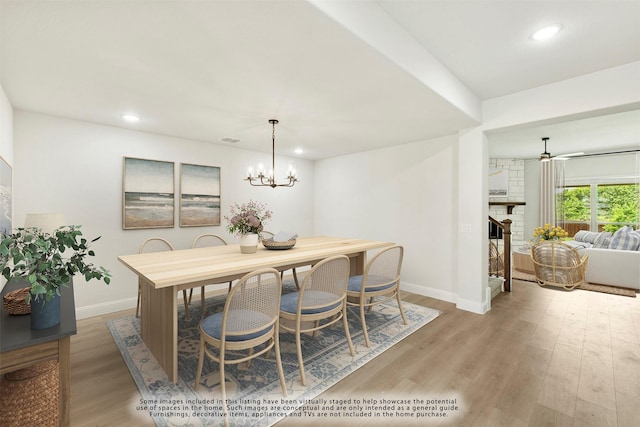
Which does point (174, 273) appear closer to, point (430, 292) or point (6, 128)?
point (6, 128)

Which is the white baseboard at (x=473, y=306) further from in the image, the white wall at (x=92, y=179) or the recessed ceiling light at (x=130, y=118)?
the recessed ceiling light at (x=130, y=118)

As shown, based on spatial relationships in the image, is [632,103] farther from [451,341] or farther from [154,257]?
[154,257]

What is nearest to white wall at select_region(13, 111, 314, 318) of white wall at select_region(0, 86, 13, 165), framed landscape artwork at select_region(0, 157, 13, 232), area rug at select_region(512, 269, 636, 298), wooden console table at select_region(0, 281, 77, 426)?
white wall at select_region(0, 86, 13, 165)

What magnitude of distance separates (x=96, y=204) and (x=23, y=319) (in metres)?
2.25

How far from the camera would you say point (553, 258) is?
4.30 m

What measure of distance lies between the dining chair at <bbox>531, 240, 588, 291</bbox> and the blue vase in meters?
5.57

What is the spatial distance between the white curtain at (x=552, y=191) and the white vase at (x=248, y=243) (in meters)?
7.25

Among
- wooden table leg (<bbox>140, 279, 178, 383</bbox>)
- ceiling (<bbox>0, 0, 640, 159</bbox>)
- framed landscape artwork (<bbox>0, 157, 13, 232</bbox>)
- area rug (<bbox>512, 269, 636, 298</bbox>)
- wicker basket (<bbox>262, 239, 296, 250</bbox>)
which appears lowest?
area rug (<bbox>512, 269, 636, 298</bbox>)

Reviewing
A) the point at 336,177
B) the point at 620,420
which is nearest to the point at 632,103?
the point at 620,420

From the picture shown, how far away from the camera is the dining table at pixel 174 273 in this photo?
1.89 metres

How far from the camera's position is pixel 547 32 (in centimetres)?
194

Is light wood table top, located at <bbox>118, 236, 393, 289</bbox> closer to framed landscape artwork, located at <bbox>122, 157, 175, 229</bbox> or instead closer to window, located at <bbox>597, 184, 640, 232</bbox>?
framed landscape artwork, located at <bbox>122, 157, 175, 229</bbox>

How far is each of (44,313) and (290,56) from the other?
75.0 inches

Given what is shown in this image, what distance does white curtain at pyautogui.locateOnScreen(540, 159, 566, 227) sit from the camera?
6.75 meters
